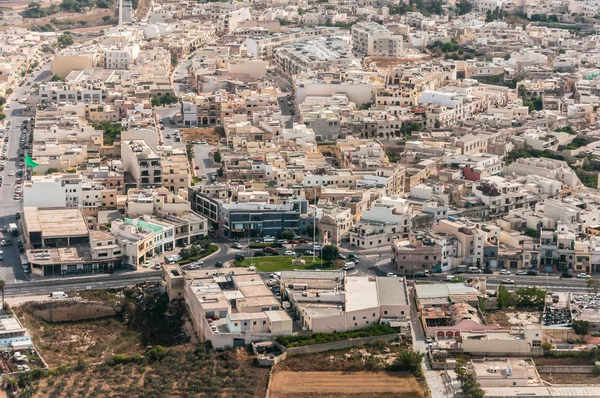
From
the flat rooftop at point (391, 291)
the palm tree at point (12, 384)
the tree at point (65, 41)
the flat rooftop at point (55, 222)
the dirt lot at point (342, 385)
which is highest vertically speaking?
the flat rooftop at point (55, 222)

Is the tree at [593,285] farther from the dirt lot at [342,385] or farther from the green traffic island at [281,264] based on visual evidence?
the dirt lot at [342,385]

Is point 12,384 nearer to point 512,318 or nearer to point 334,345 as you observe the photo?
point 334,345

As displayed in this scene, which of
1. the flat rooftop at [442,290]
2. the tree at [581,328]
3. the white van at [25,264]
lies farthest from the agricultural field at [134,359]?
the tree at [581,328]

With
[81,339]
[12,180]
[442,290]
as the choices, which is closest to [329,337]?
[442,290]

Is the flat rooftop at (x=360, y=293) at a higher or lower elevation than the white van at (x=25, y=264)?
higher

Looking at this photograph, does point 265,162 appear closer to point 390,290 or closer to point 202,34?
point 390,290

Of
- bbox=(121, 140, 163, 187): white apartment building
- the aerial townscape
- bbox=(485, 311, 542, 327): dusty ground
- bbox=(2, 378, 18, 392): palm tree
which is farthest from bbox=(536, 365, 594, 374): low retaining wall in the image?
bbox=(121, 140, 163, 187): white apartment building

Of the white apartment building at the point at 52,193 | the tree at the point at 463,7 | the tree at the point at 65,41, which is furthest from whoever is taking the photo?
the tree at the point at 463,7
